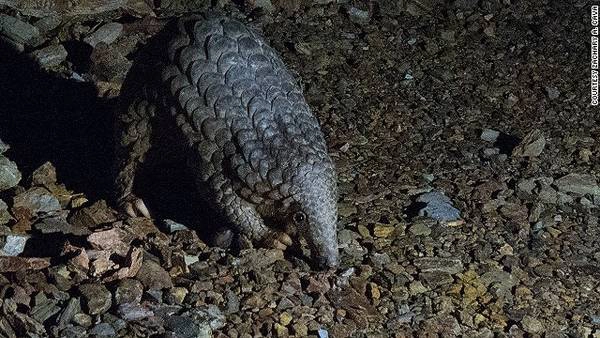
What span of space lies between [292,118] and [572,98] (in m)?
2.36

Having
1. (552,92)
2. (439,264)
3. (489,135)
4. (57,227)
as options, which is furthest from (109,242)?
(552,92)

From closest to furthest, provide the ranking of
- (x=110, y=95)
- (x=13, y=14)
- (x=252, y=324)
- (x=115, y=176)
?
(x=252, y=324)
(x=115, y=176)
(x=110, y=95)
(x=13, y=14)

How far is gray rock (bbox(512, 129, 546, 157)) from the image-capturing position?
19.1ft

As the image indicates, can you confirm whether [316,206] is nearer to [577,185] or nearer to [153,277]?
[153,277]

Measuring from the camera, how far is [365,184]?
5477 mm

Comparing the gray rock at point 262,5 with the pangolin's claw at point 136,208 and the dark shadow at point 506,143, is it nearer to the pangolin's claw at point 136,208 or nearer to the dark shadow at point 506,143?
the dark shadow at point 506,143

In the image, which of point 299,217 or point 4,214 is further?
point 4,214

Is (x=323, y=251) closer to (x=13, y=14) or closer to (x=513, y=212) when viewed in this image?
(x=513, y=212)

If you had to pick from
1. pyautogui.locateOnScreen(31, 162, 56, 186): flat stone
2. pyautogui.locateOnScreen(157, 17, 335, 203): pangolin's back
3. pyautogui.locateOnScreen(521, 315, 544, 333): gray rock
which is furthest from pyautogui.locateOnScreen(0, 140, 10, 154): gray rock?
pyautogui.locateOnScreen(521, 315, 544, 333): gray rock

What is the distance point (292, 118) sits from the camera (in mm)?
4688

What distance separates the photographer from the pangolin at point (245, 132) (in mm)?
4559

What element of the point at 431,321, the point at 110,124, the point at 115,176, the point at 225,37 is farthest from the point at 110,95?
the point at 431,321

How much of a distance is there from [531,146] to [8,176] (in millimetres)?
2641

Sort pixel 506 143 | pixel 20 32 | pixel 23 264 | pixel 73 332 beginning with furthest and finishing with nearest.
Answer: pixel 20 32, pixel 506 143, pixel 23 264, pixel 73 332
